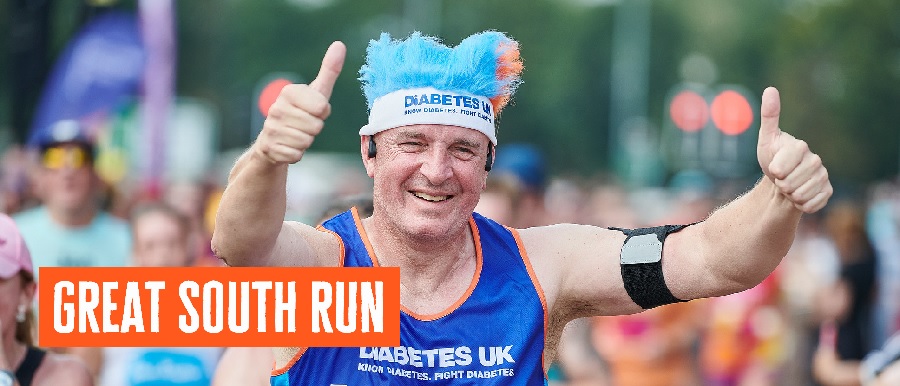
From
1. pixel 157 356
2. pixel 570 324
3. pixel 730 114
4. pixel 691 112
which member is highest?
pixel 691 112

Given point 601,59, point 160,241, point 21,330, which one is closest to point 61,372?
point 21,330

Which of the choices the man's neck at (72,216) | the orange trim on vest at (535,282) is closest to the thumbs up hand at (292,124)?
the orange trim on vest at (535,282)

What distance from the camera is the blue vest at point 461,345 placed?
408 cm

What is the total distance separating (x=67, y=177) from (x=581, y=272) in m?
5.03

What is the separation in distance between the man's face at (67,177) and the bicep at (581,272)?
4815 mm

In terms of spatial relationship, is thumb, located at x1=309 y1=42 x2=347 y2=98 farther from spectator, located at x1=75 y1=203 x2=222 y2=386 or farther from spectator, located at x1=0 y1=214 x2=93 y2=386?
A: spectator, located at x1=75 y1=203 x2=222 y2=386

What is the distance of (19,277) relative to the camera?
4984mm

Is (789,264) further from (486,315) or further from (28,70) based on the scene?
(486,315)

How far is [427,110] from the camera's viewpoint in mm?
4168

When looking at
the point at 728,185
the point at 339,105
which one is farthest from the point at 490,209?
the point at 339,105

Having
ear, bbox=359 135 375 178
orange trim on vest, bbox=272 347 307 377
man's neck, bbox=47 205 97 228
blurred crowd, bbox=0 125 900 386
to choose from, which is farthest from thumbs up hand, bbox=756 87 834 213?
man's neck, bbox=47 205 97 228

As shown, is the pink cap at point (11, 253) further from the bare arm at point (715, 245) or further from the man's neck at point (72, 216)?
the man's neck at point (72, 216)

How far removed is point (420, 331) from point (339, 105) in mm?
65228

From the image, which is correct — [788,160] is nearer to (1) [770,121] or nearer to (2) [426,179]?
(1) [770,121]
